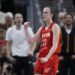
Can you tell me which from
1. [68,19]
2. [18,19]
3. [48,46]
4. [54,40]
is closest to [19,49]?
[18,19]

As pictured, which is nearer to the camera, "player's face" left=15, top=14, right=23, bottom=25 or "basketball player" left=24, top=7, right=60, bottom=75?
"basketball player" left=24, top=7, right=60, bottom=75

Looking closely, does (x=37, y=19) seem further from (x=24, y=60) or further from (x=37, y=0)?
(x=24, y=60)

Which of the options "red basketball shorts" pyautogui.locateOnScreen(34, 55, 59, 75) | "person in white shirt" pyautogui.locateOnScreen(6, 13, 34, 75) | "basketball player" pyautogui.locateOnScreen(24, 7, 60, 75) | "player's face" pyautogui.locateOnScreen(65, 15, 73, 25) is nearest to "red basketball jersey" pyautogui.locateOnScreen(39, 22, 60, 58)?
"basketball player" pyautogui.locateOnScreen(24, 7, 60, 75)

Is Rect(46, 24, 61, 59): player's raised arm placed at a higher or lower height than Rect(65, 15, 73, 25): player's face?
lower

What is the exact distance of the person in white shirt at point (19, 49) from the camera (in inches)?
500

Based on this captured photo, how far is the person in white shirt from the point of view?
12688 millimetres

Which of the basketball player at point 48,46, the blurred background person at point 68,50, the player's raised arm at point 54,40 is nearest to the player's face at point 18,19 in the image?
the blurred background person at point 68,50

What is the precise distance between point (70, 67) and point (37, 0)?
372 inches

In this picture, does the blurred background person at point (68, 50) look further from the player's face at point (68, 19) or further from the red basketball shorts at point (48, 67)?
the red basketball shorts at point (48, 67)

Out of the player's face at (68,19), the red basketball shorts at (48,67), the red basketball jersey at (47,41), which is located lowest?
the red basketball shorts at (48,67)

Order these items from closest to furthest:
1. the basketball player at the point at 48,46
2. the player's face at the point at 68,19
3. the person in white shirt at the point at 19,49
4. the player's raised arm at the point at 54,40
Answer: the player's raised arm at the point at 54,40 → the basketball player at the point at 48,46 → the player's face at the point at 68,19 → the person in white shirt at the point at 19,49

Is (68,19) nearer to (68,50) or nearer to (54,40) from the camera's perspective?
(68,50)

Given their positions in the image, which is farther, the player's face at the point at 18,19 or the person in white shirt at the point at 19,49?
the person in white shirt at the point at 19,49

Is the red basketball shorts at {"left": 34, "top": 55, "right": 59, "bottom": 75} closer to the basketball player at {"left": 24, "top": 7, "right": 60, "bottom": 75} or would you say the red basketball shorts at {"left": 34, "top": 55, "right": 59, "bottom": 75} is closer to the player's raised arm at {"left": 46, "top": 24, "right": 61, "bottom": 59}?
the basketball player at {"left": 24, "top": 7, "right": 60, "bottom": 75}
